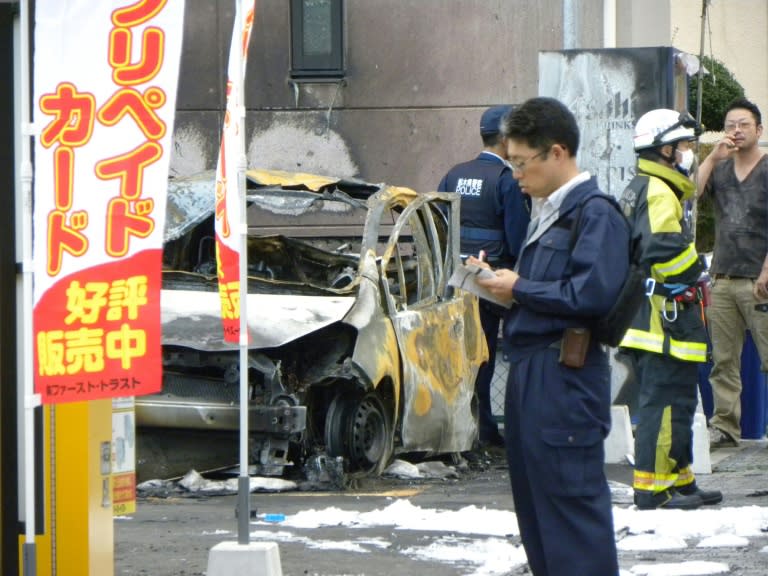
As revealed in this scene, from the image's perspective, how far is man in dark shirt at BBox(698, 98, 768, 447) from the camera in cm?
1148

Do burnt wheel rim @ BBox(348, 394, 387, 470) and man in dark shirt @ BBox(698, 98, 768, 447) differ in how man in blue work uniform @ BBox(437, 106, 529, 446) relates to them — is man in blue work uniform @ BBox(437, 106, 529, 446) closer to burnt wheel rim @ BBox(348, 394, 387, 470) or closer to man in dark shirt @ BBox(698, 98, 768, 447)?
man in dark shirt @ BBox(698, 98, 768, 447)

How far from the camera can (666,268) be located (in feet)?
27.8

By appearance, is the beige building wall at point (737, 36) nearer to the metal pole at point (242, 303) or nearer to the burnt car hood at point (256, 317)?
the burnt car hood at point (256, 317)

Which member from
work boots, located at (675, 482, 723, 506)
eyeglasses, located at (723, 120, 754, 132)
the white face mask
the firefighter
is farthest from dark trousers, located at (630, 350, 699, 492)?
eyeglasses, located at (723, 120, 754, 132)

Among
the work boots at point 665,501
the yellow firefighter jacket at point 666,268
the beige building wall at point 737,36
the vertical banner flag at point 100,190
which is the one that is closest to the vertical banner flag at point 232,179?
the vertical banner flag at point 100,190

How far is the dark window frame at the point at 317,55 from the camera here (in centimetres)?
1794

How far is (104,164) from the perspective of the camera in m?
5.33

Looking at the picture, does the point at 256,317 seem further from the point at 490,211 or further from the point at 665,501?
the point at 490,211

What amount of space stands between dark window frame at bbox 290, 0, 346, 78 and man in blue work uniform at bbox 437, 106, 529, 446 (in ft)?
21.6

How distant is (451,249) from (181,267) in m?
1.83

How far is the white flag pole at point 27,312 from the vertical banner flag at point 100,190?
50mm

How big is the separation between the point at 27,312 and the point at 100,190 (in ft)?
1.46

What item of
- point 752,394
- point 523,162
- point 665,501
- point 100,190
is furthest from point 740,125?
point 100,190

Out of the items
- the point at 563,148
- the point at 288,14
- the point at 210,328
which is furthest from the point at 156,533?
the point at 288,14
